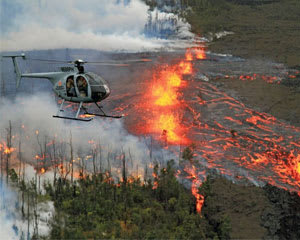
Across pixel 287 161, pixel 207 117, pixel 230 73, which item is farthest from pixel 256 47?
pixel 287 161

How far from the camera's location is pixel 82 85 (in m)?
28.7

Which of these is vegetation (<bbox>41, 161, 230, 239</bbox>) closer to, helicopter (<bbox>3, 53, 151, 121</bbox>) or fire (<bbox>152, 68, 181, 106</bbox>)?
helicopter (<bbox>3, 53, 151, 121</bbox>)

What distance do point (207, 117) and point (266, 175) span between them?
16137 mm

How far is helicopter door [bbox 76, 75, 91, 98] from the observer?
28484 millimetres

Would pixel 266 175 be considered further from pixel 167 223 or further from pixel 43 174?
pixel 43 174

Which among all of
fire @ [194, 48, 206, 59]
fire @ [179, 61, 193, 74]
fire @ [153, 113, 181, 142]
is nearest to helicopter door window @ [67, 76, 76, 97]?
fire @ [153, 113, 181, 142]

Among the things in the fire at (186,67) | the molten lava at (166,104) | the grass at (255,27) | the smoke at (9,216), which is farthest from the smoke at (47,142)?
the grass at (255,27)

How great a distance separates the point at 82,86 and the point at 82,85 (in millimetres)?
72

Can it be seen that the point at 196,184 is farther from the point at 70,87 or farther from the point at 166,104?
the point at 166,104

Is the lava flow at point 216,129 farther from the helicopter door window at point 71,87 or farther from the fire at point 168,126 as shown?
the helicopter door window at point 71,87

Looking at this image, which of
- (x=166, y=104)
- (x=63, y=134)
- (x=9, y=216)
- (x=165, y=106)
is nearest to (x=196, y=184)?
(x=9, y=216)

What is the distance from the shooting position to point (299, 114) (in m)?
57.0

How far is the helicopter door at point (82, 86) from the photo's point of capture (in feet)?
93.5

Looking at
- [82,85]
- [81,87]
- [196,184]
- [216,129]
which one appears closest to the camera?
[82,85]
